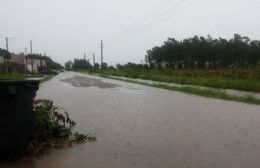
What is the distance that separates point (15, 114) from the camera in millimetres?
7285

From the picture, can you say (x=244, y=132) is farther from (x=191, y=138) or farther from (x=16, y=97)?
(x=16, y=97)

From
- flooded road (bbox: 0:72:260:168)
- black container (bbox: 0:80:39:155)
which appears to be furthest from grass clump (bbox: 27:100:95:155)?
black container (bbox: 0:80:39:155)

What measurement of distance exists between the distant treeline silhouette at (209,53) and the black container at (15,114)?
3337 inches

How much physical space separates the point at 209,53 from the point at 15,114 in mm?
96613

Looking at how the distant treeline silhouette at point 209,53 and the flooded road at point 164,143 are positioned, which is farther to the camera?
the distant treeline silhouette at point 209,53

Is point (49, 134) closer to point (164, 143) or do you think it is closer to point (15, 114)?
point (15, 114)

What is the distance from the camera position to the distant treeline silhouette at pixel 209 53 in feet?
317

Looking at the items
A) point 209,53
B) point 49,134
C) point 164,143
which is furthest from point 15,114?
point 209,53

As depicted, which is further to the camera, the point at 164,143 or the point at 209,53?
the point at 209,53

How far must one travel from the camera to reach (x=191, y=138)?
30.7 feet

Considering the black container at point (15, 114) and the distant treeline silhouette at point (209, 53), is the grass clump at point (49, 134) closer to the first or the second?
the black container at point (15, 114)

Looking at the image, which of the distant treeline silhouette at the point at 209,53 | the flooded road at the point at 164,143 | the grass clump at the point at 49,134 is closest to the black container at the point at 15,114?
the flooded road at the point at 164,143

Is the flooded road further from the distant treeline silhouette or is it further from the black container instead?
the distant treeline silhouette

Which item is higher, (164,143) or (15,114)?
(15,114)
